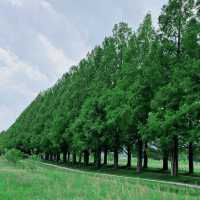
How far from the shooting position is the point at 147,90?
32531 mm

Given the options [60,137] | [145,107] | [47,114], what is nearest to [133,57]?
[145,107]

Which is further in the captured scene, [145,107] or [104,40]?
[104,40]

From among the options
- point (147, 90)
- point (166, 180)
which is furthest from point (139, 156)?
point (166, 180)

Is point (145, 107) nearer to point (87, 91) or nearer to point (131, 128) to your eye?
point (131, 128)

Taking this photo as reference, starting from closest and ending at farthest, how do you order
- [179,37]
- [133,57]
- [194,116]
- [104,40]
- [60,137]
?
[194,116] < [179,37] < [133,57] < [104,40] < [60,137]

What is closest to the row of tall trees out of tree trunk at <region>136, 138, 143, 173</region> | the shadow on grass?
tree trunk at <region>136, 138, 143, 173</region>

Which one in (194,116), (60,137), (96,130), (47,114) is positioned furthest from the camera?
(47,114)

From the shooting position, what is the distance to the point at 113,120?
112 feet

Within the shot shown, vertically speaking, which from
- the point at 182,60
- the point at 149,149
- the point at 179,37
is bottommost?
the point at 149,149

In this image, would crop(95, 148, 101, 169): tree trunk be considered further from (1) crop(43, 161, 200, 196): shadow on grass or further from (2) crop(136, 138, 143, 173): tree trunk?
(1) crop(43, 161, 200, 196): shadow on grass

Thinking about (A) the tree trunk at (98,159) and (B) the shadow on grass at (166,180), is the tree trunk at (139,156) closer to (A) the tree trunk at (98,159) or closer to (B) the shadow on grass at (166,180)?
(B) the shadow on grass at (166,180)

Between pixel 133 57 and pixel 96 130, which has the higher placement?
pixel 133 57

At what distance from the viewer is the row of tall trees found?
25828mm

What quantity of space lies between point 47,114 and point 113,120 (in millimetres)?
43803
